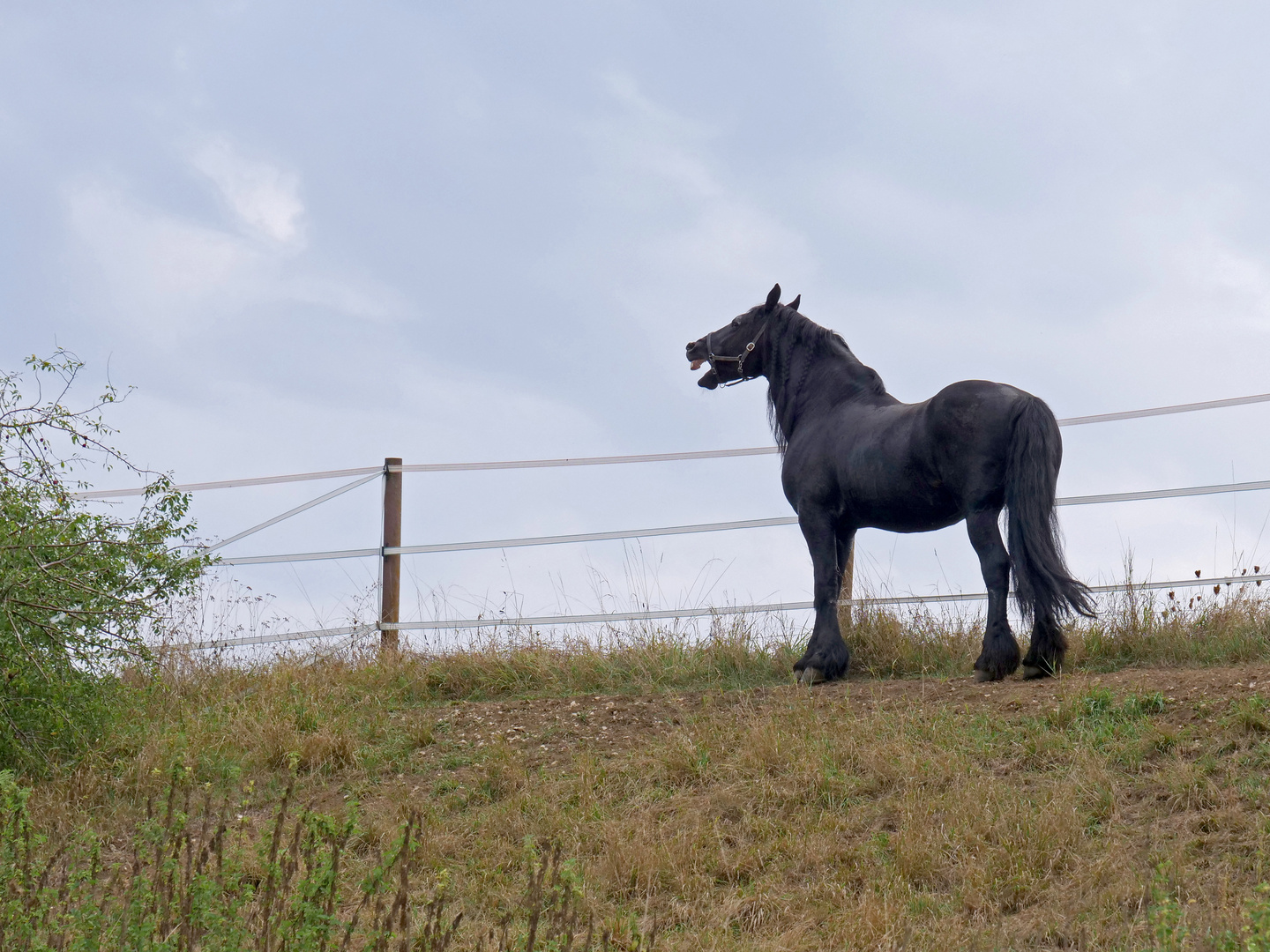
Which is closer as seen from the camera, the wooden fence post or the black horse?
the black horse

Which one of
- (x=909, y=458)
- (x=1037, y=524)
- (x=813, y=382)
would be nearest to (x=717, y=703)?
(x=909, y=458)

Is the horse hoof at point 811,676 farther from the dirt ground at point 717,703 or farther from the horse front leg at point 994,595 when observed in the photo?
the horse front leg at point 994,595

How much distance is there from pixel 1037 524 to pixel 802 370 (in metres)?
2.22

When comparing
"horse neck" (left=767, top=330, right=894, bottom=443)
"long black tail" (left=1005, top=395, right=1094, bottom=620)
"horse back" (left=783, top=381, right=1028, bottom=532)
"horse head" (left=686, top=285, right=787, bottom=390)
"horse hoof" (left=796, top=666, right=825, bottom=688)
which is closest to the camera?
"long black tail" (left=1005, top=395, right=1094, bottom=620)

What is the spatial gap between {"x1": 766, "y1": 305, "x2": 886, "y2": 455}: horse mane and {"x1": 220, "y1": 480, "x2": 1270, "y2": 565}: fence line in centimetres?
100

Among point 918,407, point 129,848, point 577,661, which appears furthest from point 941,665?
point 129,848

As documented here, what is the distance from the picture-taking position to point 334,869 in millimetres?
3410

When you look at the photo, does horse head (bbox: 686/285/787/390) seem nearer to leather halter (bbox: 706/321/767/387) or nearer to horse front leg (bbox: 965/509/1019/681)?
leather halter (bbox: 706/321/767/387)

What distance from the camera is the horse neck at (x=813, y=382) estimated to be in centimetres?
811

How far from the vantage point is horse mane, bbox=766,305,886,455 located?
26.7ft

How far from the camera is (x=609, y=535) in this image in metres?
→ 9.66

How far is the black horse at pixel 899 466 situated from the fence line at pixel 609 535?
120 centimetres

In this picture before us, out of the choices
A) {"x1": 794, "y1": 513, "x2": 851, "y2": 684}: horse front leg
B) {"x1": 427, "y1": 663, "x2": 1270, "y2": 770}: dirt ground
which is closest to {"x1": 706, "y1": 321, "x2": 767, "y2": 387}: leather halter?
{"x1": 794, "y1": 513, "x2": 851, "y2": 684}: horse front leg

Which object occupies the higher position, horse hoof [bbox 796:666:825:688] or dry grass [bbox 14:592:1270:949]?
horse hoof [bbox 796:666:825:688]
